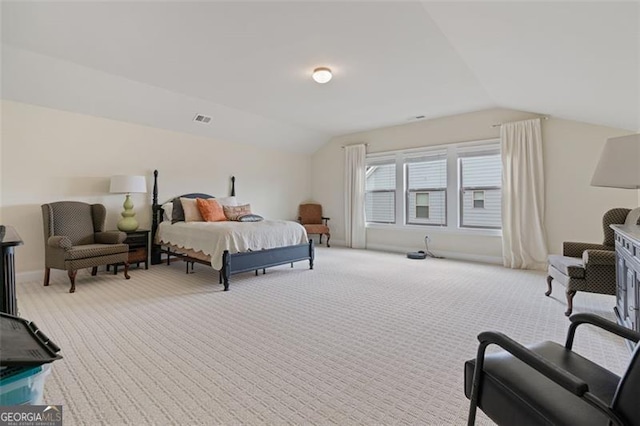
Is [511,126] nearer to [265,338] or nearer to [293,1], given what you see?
[293,1]

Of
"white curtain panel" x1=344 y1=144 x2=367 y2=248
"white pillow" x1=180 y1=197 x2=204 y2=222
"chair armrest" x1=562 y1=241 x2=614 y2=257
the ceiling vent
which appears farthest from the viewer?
"white curtain panel" x1=344 y1=144 x2=367 y2=248

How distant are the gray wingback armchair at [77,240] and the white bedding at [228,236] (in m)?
0.70

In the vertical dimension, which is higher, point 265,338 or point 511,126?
point 511,126

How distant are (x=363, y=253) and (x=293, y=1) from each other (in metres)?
4.92

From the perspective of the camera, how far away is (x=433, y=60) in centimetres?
366

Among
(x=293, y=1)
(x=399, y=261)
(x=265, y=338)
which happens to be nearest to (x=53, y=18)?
(x=293, y=1)

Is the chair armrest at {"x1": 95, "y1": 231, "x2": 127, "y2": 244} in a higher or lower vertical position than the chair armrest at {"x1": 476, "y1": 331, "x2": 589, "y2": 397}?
higher

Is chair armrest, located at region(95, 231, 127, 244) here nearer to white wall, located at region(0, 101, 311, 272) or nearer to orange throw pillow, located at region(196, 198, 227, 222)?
white wall, located at region(0, 101, 311, 272)

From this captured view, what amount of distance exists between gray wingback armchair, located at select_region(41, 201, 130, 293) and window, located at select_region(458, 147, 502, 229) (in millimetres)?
5803

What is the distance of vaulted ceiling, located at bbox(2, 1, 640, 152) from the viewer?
264 centimetres

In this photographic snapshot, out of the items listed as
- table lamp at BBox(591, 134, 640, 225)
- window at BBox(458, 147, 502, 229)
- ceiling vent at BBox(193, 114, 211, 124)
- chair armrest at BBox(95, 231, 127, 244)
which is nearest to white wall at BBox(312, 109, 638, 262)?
window at BBox(458, 147, 502, 229)

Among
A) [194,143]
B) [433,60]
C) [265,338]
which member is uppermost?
[433,60]

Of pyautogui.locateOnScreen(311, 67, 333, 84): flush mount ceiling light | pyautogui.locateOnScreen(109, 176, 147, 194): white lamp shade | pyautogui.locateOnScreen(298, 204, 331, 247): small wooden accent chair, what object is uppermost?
pyautogui.locateOnScreen(311, 67, 333, 84): flush mount ceiling light

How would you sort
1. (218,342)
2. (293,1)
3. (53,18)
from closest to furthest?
(218,342) → (293,1) → (53,18)
